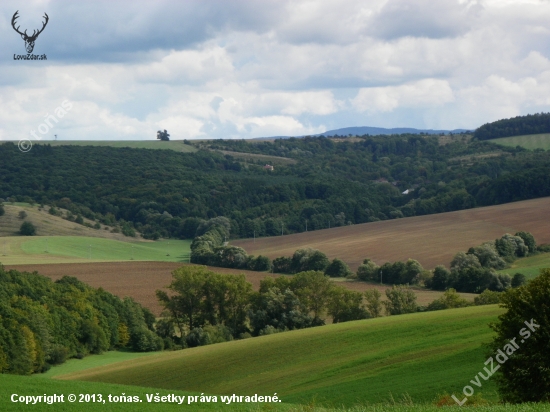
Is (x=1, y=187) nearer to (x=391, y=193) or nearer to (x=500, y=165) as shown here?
(x=391, y=193)

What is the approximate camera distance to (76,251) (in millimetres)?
106812

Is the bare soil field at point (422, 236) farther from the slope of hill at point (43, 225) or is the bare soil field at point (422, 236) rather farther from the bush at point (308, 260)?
the slope of hill at point (43, 225)

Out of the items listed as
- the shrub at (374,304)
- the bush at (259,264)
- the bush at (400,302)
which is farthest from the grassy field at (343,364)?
the bush at (259,264)

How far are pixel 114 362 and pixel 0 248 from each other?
57.2 meters

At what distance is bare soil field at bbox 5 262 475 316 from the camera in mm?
71750

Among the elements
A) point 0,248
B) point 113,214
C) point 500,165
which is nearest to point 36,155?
point 113,214

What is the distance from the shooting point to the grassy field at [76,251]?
9769 centimetres

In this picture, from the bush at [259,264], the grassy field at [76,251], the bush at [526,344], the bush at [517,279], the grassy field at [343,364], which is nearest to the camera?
the bush at [526,344]

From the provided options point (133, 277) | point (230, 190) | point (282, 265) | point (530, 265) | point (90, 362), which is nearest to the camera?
point (90, 362)

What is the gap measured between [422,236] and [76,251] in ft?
154

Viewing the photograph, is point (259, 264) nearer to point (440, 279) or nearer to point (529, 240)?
point (440, 279)

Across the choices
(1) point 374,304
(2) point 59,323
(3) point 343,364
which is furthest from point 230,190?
(3) point 343,364

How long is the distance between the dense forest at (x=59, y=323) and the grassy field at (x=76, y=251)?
3328cm

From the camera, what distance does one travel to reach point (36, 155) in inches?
6836
